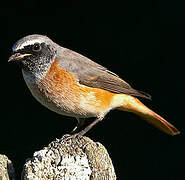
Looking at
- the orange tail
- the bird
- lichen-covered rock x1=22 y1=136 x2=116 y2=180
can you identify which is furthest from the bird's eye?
lichen-covered rock x1=22 y1=136 x2=116 y2=180

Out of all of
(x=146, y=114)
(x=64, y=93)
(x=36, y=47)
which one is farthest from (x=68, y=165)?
(x=146, y=114)

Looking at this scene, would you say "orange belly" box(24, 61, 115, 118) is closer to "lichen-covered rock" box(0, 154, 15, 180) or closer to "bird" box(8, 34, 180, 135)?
"bird" box(8, 34, 180, 135)

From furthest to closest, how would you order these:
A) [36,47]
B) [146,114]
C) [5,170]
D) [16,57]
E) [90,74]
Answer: [146,114] → [90,74] → [36,47] → [16,57] → [5,170]

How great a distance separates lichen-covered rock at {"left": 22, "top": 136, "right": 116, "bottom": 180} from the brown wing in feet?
4.35

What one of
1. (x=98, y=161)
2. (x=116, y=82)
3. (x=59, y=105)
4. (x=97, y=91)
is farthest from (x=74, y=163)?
(x=116, y=82)

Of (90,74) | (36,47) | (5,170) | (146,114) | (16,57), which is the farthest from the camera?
(146,114)

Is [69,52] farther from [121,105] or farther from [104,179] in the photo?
[104,179]

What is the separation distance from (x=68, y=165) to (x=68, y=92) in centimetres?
131

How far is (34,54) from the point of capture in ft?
13.5

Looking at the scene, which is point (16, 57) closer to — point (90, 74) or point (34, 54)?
point (34, 54)

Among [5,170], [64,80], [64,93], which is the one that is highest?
[64,80]

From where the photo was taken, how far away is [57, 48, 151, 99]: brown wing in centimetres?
426

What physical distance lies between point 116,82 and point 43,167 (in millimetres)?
1936

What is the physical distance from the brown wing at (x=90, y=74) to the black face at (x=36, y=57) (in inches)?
4.7
